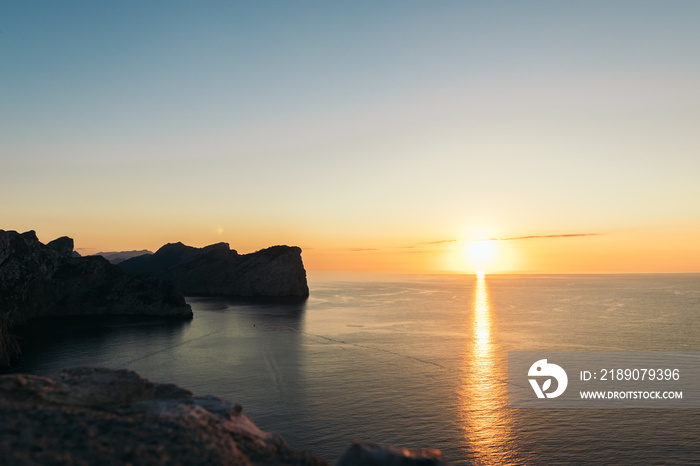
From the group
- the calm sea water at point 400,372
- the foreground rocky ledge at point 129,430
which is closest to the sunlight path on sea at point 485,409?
the calm sea water at point 400,372

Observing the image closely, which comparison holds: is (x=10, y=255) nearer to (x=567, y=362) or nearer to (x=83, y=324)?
(x=83, y=324)

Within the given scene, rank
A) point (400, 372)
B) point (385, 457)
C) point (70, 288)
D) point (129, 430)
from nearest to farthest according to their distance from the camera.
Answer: point (385, 457) < point (129, 430) < point (400, 372) < point (70, 288)

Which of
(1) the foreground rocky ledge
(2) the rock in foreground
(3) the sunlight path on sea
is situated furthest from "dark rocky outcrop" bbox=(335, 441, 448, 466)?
(3) the sunlight path on sea

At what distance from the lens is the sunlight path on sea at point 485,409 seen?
33812 millimetres

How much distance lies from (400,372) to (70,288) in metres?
116

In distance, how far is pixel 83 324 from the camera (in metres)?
112

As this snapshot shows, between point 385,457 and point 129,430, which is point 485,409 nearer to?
point 385,457

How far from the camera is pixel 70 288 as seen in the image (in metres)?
130

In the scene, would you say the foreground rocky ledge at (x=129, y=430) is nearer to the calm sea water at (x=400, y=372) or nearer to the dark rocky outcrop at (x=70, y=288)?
the calm sea water at (x=400, y=372)

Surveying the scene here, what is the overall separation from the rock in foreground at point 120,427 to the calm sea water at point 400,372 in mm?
23651

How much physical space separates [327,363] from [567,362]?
38055 mm

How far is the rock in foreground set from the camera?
9164 millimetres

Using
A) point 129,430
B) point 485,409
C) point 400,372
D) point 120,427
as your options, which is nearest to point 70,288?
point 400,372

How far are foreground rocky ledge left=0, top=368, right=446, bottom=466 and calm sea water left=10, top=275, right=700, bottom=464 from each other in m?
23.7
